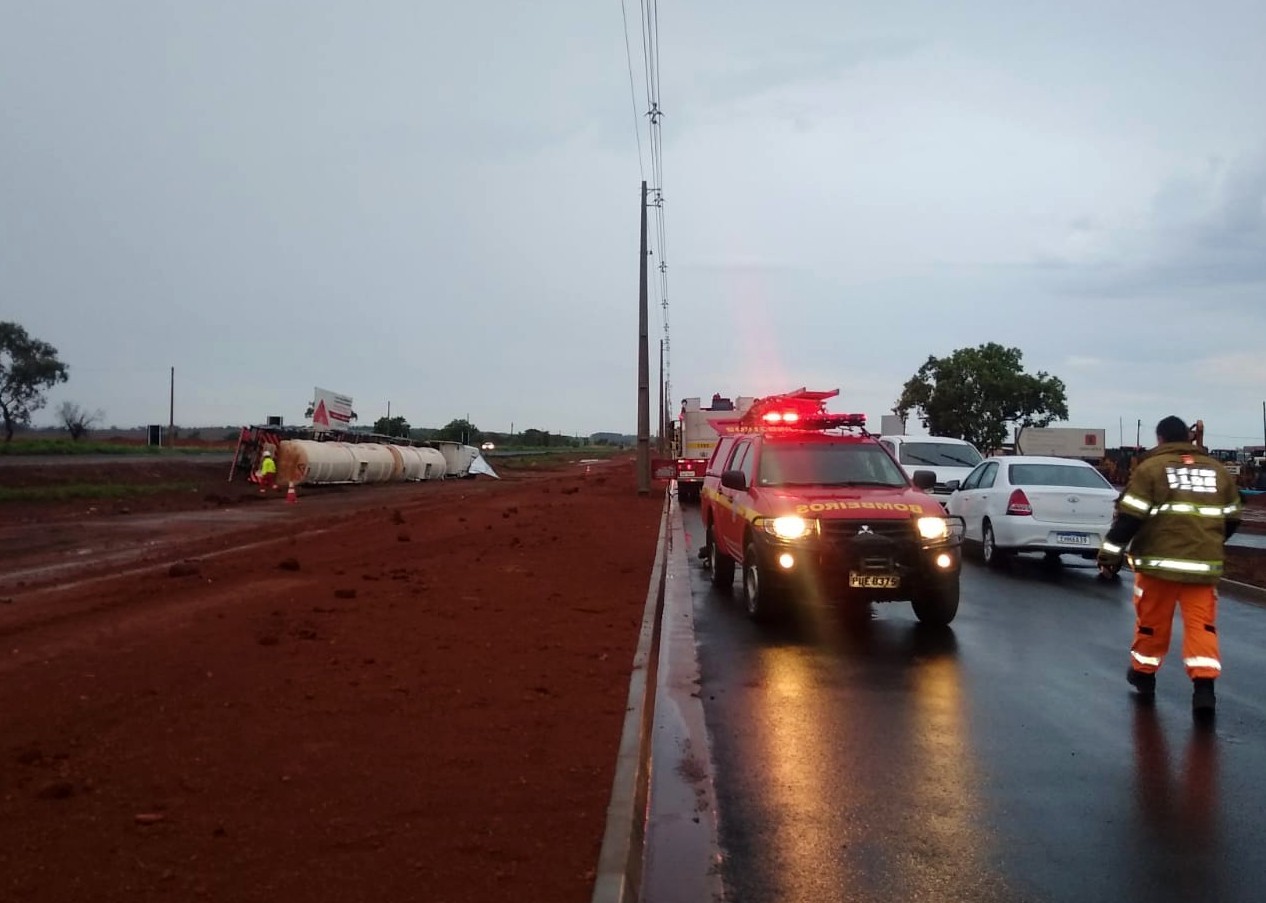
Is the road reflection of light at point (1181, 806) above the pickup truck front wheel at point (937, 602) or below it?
below

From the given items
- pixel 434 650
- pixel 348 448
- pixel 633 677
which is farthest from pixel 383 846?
pixel 348 448

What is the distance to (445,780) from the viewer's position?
221 inches

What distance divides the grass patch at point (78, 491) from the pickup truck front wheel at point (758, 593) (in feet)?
83.6

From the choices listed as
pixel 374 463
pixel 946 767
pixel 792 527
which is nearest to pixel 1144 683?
pixel 946 767

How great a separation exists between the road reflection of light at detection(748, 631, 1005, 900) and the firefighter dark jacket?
162cm

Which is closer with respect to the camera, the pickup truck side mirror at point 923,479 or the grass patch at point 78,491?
the pickup truck side mirror at point 923,479

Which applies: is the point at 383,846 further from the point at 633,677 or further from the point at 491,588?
the point at 491,588

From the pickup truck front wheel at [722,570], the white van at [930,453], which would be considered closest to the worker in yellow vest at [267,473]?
the white van at [930,453]

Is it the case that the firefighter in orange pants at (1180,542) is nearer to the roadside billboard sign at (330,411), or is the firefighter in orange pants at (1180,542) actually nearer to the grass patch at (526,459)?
the roadside billboard sign at (330,411)

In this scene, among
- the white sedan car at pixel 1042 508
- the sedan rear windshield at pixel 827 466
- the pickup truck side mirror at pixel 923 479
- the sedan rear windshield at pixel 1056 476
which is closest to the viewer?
the pickup truck side mirror at pixel 923 479

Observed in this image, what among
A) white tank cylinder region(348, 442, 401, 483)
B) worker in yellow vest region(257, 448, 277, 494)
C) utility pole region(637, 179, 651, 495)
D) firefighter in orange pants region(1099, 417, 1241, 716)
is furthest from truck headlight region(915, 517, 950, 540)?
white tank cylinder region(348, 442, 401, 483)

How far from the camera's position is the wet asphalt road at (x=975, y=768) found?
4859mm

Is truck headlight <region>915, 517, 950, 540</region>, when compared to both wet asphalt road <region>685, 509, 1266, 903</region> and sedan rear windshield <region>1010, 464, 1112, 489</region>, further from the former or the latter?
sedan rear windshield <region>1010, 464, 1112, 489</region>

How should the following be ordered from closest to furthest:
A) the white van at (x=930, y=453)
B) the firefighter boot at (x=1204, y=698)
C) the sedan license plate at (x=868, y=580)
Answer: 1. the firefighter boot at (x=1204, y=698)
2. the sedan license plate at (x=868, y=580)
3. the white van at (x=930, y=453)
